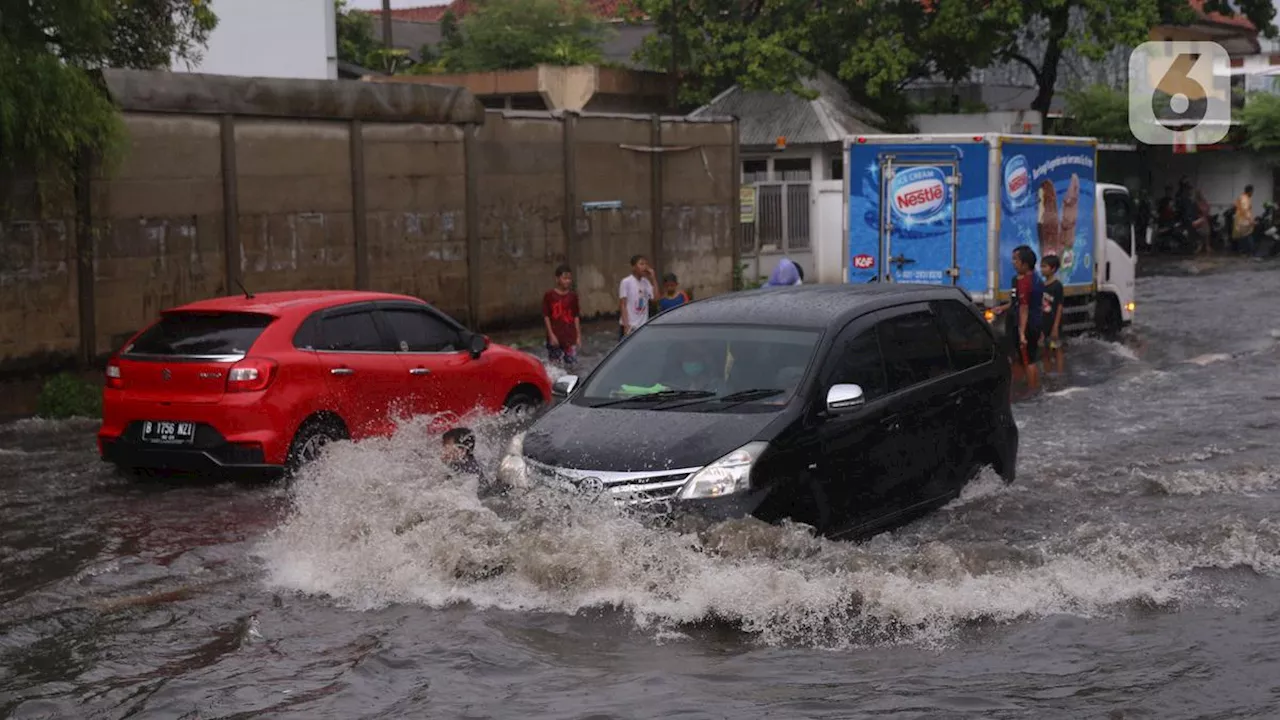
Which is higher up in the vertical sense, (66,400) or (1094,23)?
(1094,23)

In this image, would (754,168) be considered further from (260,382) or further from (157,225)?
(260,382)

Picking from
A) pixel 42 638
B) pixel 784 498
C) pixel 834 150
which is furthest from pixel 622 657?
pixel 834 150

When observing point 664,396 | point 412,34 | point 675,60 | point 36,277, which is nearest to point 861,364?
point 664,396

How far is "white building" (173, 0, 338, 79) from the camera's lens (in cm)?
2627

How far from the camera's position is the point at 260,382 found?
39.0 feet

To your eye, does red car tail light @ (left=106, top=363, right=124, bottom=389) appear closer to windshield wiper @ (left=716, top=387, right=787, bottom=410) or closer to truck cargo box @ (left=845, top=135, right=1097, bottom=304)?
windshield wiper @ (left=716, top=387, right=787, bottom=410)

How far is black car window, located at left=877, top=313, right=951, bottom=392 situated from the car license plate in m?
5.18

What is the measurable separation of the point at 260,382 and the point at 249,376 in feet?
0.30

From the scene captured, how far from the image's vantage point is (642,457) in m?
8.67

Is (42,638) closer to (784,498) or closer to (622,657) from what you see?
(622,657)

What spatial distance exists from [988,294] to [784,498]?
12.2 m

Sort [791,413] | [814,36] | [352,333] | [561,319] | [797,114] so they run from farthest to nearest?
1. [814,36]
2. [797,114]
3. [561,319]
4. [352,333]
5. [791,413]

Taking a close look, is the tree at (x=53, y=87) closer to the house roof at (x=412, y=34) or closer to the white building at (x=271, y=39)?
the white building at (x=271, y=39)

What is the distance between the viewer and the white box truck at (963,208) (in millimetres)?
20312
